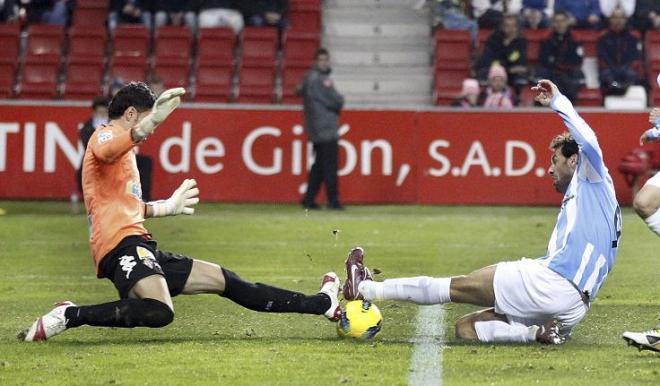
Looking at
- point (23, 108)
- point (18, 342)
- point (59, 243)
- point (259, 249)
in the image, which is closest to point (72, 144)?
point (23, 108)

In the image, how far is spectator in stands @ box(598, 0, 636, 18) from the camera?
24266 millimetres

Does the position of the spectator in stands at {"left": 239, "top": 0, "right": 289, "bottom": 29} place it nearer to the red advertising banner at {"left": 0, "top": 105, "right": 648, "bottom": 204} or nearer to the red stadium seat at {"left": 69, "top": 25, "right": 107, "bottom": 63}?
the red stadium seat at {"left": 69, "top": 25, "right": 107, "bottom": 63}

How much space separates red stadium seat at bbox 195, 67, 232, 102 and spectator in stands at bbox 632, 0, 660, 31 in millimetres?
6433

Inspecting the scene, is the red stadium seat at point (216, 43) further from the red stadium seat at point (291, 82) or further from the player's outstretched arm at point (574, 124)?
the player's outstretched arm at point (574, 124)

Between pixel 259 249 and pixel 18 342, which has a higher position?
pixel 18 342

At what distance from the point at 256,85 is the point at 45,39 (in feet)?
11.5

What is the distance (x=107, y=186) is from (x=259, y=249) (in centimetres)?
684

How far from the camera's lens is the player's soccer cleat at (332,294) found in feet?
30.6

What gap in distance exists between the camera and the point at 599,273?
28.9 ft

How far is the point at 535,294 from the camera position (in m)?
8.77

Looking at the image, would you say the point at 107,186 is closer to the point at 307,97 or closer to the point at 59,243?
the point at 59,243

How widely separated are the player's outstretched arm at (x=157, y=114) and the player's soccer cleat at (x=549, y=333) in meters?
2.50

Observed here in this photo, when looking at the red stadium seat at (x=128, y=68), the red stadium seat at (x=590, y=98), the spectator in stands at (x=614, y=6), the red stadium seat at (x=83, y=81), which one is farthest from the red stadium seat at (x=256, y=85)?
the spectator in stands at (x=614, y=6)

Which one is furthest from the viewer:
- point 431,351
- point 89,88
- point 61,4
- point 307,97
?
point 61,4
